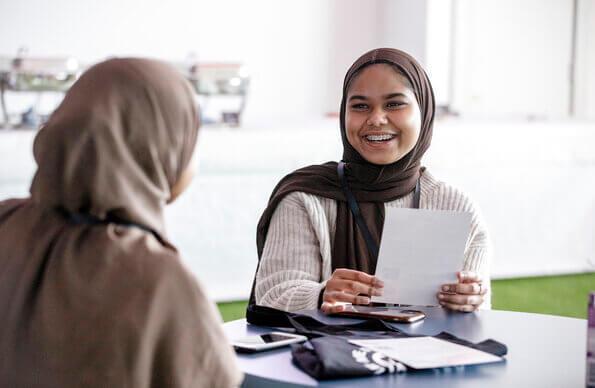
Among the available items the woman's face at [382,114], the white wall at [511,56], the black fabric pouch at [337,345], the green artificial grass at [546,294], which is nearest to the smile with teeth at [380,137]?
the woman's face at [382,114]

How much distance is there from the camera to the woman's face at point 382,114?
2.84 m

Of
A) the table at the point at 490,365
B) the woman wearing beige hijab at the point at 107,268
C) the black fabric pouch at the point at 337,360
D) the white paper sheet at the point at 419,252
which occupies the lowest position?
the table at the point at 490,365

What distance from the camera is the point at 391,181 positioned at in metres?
2.88

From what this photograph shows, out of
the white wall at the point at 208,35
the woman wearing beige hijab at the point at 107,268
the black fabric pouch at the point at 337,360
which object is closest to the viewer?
the woman wearing beige hijab at the point at 107,268

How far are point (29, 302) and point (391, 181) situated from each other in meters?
1.58

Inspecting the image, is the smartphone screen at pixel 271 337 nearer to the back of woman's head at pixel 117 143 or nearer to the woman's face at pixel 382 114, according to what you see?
the back of woman's head at pixel 117 143

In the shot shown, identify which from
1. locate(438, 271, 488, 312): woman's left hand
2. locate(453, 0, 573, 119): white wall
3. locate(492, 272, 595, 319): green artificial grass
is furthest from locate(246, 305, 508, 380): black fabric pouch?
locate(453, 0, 573, 119): white wall

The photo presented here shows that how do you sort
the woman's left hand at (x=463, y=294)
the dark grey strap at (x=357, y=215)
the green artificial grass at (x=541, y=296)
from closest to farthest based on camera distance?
the woman's left hand at (x=463, y=294)
the dark grey strap at (x=357, y=215)
the green artificial grass at (x=541, y=296)

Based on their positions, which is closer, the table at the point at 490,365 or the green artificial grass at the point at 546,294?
the table at the point at 490,365

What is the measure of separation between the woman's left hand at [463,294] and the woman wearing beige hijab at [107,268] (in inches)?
44.5

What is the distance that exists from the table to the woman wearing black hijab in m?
0.31

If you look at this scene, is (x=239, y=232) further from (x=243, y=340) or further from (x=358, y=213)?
(x=243, y=340)

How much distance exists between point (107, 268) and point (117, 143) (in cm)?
18

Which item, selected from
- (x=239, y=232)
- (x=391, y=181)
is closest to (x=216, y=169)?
(x=239, y=232)
